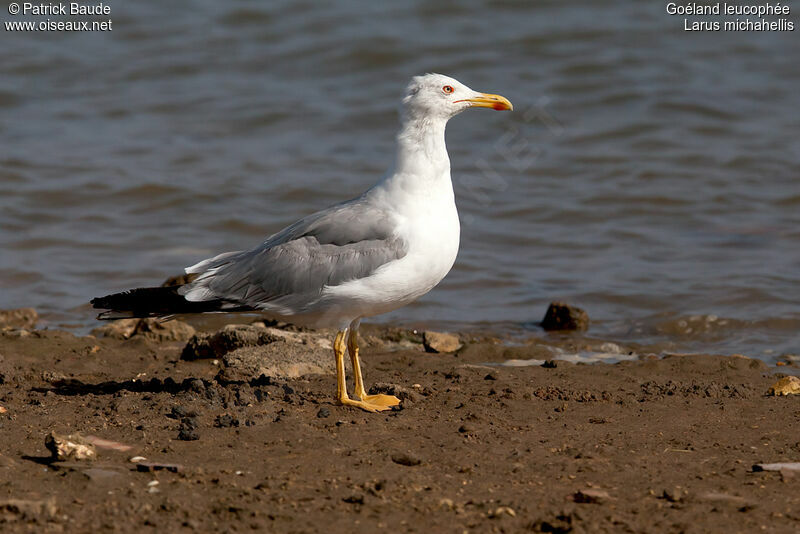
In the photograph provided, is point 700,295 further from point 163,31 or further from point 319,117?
point 163,31

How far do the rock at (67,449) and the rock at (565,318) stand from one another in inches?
192

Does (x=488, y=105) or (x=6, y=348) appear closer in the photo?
(x=488, y=105)

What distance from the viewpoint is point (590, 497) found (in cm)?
451

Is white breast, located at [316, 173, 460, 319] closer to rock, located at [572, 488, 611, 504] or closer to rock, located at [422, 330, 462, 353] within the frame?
rock, located at [422, 330, 462, 353]

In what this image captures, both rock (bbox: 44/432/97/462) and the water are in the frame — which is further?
the water

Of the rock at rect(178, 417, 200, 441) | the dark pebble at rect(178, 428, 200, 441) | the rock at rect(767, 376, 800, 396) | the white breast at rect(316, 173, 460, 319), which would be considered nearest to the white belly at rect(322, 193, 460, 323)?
the white breast at rect(316, 173, 460, 319)

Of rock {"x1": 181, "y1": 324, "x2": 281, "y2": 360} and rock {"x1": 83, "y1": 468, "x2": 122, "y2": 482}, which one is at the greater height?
rock {"x1": 83, "y1": 468, "x2": 122, "y2": 482}

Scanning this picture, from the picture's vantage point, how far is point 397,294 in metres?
6.09

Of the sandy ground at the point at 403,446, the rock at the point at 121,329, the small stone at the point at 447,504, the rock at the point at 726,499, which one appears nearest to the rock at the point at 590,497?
the sandy ground at the point at 403,446

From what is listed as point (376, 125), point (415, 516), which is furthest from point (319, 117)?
point (415, 516)

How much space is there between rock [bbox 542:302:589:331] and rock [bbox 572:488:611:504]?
444cm

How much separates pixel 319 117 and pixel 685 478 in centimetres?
1102

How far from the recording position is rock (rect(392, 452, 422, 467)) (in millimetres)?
5000

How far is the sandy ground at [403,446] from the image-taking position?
433 cm
